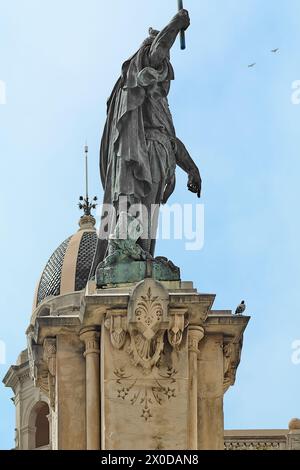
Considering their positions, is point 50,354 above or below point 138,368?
above

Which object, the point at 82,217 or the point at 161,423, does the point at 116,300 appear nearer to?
the point at 161,423

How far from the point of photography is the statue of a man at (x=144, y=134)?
98.0 feet

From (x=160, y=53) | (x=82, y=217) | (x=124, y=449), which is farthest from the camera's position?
(x=82, y=217)

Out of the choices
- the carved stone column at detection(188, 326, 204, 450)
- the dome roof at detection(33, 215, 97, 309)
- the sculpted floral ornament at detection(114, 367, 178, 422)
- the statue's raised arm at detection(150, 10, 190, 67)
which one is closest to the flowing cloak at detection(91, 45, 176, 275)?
the statue's raised arm at detection(150, 10, 190, 67)

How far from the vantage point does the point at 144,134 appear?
99.1ft

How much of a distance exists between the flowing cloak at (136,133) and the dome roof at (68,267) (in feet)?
186

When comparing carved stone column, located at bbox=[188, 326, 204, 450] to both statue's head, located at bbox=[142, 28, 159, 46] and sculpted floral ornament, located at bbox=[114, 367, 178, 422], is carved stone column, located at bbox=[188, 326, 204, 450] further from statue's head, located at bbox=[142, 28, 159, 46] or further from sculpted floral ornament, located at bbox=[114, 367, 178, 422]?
statue's head, located at bbox=[142, 28, 159, 46]

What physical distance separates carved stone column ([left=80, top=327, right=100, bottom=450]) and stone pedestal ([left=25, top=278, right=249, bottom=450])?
0.01 m

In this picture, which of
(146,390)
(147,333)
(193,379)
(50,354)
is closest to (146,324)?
(147,333)

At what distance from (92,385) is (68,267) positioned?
2424 inches

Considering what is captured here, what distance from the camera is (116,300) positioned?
28.5 meters

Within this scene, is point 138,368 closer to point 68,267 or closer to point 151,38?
point 151,38

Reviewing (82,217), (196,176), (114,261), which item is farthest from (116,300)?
(82,217)
